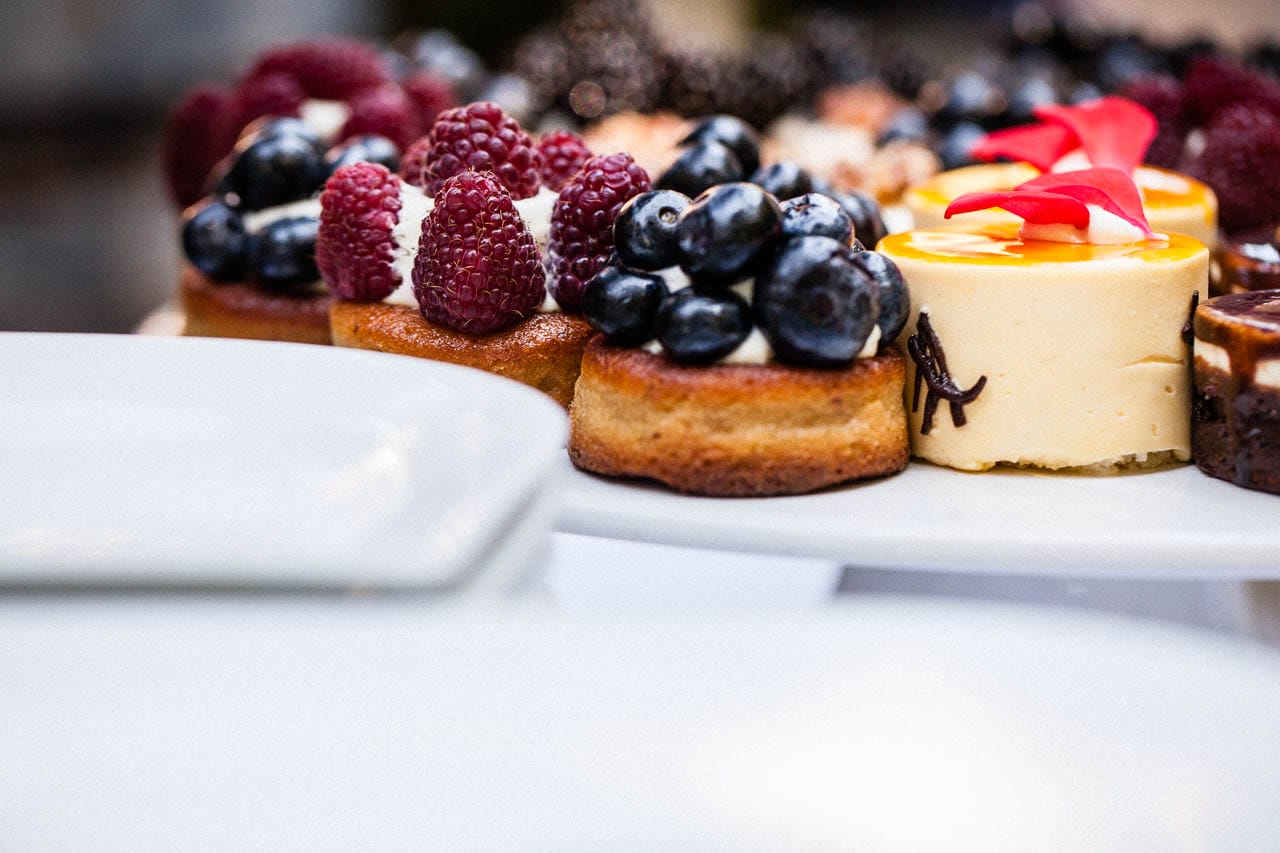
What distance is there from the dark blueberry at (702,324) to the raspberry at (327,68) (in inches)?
54.1

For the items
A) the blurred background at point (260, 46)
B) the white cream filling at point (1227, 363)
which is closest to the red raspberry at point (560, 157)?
the white cream filling at point (1227, 363)

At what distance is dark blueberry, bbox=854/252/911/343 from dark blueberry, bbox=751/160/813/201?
24cm

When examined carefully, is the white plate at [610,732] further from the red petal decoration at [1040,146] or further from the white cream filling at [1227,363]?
the red petal decoration at [1040,146]

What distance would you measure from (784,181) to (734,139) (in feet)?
0.78

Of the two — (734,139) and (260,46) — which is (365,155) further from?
(260,46)

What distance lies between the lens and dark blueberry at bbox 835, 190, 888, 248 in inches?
68.9

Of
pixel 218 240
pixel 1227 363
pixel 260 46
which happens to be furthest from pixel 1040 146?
pixel 260 46

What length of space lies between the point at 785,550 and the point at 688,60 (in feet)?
6.82

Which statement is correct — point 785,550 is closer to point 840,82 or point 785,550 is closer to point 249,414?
point 249,414

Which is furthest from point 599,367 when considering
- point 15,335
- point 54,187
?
point 54,187

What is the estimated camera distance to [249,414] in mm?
760

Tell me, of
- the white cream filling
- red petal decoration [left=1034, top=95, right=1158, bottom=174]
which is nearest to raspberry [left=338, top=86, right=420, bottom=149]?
red petal decoration [left=1034, top=95, right=1158, bottom=174]

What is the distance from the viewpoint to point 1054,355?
1476 mm

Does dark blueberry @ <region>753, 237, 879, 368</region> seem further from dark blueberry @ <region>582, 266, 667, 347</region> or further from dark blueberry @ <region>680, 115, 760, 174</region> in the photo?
dark blueberry @ <region>680, 115, 760, 174</region>
